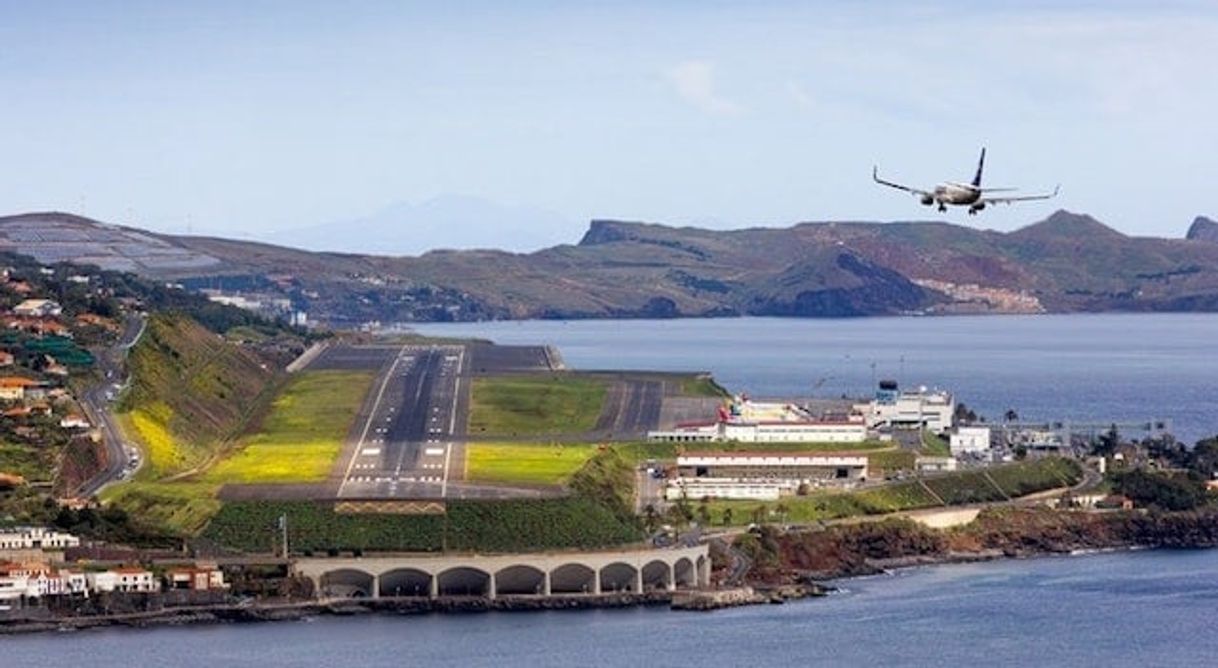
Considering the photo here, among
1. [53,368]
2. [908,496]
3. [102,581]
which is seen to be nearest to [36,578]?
[102,581]

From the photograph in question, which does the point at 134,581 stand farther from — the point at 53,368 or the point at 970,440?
the point at 970,440

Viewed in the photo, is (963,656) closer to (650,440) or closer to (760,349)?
(650,440)

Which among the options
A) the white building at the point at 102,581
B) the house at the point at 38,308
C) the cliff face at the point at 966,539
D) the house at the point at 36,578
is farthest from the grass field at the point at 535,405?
the house at the point at 36,578

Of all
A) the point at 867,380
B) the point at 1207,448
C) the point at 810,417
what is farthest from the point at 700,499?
the point at 867,380

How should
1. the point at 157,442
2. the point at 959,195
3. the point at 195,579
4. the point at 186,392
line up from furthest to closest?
the point at 186,392 < the point at 157,442 < the point at 195,579 < the point at 959,195

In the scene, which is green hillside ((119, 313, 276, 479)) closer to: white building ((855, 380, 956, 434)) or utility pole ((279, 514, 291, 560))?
utility pole ((279, 514, 291, 560))

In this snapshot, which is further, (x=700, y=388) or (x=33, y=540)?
(x=700, y=388)

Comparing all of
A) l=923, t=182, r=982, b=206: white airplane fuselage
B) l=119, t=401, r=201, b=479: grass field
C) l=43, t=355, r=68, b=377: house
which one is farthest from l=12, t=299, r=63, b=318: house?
l=923, t=182, r=982, b=206: white airplane fuselage
